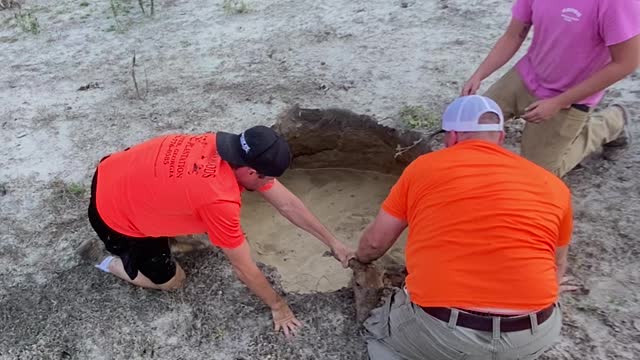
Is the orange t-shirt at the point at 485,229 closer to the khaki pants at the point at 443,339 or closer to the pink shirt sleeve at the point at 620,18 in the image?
the khaki pants at the point at 443,339

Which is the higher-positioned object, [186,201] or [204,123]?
[186,201]

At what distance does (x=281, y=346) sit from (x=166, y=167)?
947 mm

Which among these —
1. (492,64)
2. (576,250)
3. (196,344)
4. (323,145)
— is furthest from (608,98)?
(196,344)

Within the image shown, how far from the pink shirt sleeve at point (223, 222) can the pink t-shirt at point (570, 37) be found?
5.71 feet

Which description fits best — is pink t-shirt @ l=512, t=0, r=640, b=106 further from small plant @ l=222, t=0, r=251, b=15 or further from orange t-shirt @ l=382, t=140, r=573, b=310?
small plant @ l=222, t=0, r=251, b=15

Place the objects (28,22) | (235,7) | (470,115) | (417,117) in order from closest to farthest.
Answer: (470,115) < (417,117) < (235,7) < (28,22)

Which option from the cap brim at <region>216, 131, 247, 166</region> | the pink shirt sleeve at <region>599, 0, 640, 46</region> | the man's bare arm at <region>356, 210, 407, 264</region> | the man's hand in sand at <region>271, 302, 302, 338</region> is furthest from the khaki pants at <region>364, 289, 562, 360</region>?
the pink shirt sleeve at <region>599, 0, 640, 46</region>

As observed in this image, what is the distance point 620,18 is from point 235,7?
3.75m

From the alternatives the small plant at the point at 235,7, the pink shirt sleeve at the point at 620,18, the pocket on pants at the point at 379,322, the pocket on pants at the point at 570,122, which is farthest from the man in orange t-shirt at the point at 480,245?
the small plant at the point at 235,7

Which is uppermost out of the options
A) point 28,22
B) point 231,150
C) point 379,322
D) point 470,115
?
point 470,115

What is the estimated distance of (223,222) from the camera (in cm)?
262

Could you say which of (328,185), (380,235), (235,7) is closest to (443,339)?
(380,235)

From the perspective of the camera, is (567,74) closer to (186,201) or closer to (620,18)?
(620,18)

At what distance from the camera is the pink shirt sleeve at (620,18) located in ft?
9.02
